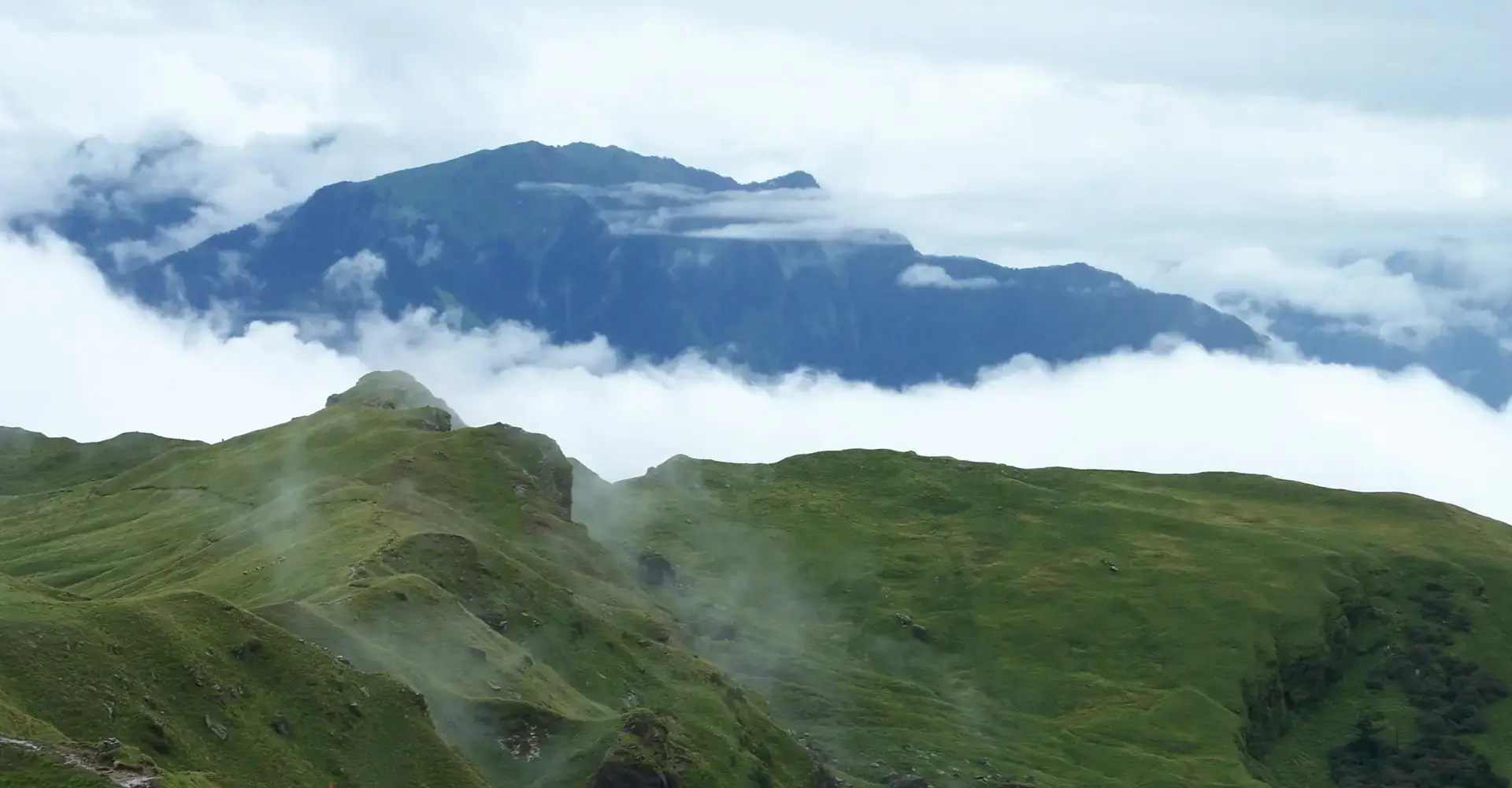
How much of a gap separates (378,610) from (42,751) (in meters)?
73.6

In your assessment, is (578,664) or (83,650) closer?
(83,650)

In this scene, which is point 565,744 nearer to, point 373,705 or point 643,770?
point 643,770

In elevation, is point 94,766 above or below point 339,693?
above

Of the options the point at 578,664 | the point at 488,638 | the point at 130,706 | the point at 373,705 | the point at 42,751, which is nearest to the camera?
the point at 42,751

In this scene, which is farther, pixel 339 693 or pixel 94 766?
pixel 339 693

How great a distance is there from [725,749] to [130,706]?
279 ft

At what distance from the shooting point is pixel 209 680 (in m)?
122

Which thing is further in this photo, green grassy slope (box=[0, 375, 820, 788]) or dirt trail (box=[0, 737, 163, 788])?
green grassy slope (box=[0, 375, 820, 788])

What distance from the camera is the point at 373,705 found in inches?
5212

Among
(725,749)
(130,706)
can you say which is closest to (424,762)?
(130,706)

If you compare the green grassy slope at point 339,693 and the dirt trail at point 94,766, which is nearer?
the dirt trail at point 94,766

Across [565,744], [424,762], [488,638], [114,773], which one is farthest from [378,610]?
[114,773]

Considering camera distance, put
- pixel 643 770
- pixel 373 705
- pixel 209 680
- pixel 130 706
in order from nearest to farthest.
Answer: pixel 130 706 < pixel 209 680 < pixel 373 705 < pixel 643 770

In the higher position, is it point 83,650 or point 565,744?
point 83,650
